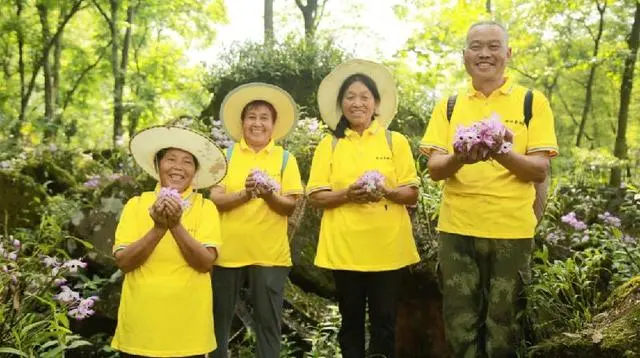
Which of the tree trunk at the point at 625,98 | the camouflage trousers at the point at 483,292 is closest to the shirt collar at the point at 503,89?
the camouflage trousers at the point at 483,292

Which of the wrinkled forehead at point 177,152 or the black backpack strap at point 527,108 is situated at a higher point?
the black backpack strap at point 527,108

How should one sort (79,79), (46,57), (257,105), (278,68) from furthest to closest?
1. (79,79)
2. (46,57)
3. (278,68)
4. (257,105)

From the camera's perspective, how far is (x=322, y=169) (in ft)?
13.9

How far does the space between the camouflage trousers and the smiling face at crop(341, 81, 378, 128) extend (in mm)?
1044

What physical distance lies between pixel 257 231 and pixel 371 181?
0.90 metres

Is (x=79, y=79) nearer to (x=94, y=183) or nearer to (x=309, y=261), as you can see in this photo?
(x=94, y=183)

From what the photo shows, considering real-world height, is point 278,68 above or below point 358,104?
above

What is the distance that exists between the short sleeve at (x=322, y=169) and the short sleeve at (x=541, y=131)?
1418mm

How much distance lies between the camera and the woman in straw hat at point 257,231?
159 inches

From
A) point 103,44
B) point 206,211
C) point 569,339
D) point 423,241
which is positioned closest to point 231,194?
point 206,211

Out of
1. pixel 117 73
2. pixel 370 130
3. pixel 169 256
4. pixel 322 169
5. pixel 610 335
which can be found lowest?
pixel 610 335

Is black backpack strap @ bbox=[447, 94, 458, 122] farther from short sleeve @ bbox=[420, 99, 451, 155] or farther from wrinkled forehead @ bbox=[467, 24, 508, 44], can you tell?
wrinkled forehead @ bbox=[467, 24, 508, 44]

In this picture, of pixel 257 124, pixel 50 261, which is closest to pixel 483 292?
pixel 257 124

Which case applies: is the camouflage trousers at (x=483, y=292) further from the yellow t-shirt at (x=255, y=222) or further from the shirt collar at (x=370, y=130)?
the yellow t-shirt at (x=255, y=222)
